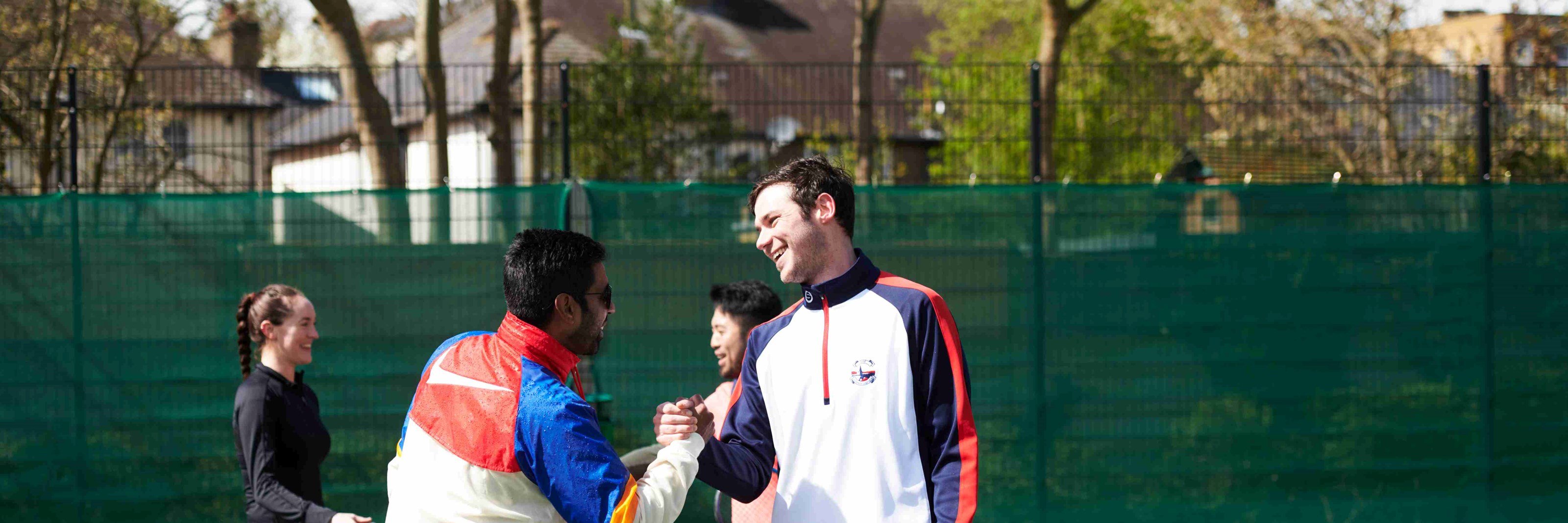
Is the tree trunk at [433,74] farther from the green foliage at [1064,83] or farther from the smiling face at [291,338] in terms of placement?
the smiling face at [291,338]

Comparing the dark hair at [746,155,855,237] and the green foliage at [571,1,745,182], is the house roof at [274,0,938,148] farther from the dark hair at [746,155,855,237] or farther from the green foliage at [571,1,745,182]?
the dark hair at [746,155,855,237]

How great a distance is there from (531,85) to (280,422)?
7630 millimetres

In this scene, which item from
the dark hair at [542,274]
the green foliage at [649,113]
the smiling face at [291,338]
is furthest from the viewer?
the green foliage at [649,113]

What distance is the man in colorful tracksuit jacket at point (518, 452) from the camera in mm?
2098

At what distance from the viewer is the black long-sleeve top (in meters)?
3.44

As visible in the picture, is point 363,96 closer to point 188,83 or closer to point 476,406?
point 476,406

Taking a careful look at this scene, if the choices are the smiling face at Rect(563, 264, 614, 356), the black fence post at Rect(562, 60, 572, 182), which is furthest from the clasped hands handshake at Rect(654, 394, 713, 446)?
the black fence post at Rect(562, 60, 572, 182)

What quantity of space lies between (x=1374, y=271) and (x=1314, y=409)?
0.81 m

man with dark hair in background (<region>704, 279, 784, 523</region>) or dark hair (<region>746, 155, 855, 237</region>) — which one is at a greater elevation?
dark hair (<region>746, 155, 855, 237</region>)

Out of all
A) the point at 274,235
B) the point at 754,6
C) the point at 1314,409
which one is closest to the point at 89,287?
the point at 274,235

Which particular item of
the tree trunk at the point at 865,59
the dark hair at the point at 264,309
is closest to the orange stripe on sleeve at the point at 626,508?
the dark hair at the point at 264,309

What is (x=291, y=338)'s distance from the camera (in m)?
3.70

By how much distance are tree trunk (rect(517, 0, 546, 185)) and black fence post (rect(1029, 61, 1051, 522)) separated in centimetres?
419

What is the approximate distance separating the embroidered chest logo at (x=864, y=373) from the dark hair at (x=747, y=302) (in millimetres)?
1398
